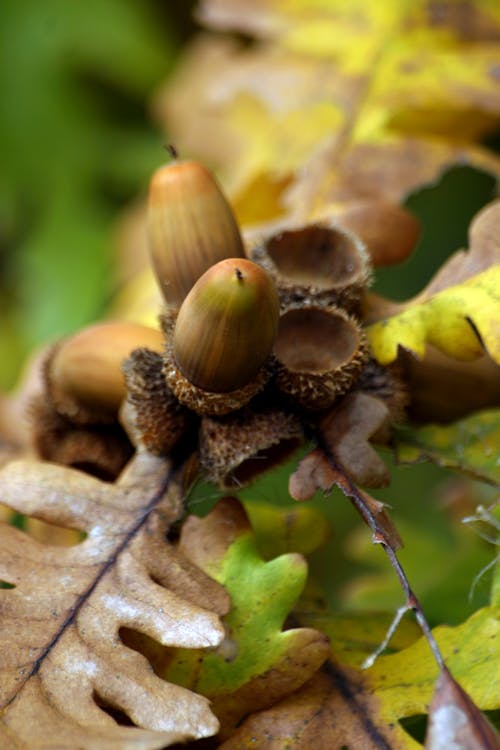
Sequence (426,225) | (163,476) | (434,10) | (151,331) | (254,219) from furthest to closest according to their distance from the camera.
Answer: (426,225), (434,10), (254,219), (151,331), (163,476)

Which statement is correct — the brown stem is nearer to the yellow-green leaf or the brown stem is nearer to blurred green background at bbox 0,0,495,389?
the yellow-green leaf

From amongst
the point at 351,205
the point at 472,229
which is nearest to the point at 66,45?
Result: the point at 351,205

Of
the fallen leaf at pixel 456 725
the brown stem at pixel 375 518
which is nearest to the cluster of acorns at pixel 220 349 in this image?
the brown stem at pixel 375 518

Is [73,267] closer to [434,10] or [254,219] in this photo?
[254,219]

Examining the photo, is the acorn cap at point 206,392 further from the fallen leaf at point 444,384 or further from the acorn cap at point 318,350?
the fallen leaf at point 444,384

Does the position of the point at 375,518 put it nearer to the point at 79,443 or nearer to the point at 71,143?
the point at 79,443

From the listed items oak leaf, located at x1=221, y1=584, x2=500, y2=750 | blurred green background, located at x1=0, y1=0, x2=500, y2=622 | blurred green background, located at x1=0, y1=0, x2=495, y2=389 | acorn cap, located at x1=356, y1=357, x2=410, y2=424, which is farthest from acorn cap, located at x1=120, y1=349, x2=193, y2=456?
blurred green background, located at x1=0, y1=0, x2=495, y2=389
